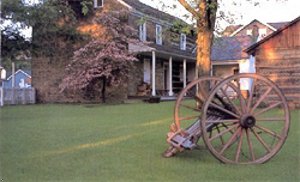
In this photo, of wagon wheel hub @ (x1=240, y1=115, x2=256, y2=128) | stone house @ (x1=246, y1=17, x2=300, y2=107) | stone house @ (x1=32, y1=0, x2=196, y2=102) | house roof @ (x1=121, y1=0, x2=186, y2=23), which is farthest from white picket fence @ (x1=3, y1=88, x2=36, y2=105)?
wagon wheel hub @ (x1=240, y1=115, x2=256, y2=128)

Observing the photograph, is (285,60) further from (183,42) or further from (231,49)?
(231,49)

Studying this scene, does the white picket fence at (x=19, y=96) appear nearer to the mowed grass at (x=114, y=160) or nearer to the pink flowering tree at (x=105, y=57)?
the pink flowering tree at (x=105, y=57)

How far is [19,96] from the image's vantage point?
110ft

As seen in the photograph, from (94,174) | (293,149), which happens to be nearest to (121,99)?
(293,149)

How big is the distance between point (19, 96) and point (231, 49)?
1840cm

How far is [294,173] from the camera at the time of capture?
750 centimetres

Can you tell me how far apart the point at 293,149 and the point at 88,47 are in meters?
21.1

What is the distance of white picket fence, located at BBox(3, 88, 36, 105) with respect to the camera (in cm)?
3281

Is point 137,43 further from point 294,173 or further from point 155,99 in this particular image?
point 294,173

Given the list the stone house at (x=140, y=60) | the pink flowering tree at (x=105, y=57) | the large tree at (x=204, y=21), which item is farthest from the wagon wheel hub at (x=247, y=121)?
the stone house at (x=140, y=60)

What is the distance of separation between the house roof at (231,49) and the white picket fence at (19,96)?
15354 mm

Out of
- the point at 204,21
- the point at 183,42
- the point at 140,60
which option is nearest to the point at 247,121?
the point at 204,21

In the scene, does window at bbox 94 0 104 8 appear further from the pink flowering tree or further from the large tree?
the large tree

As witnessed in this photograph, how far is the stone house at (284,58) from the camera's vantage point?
22281 mm
